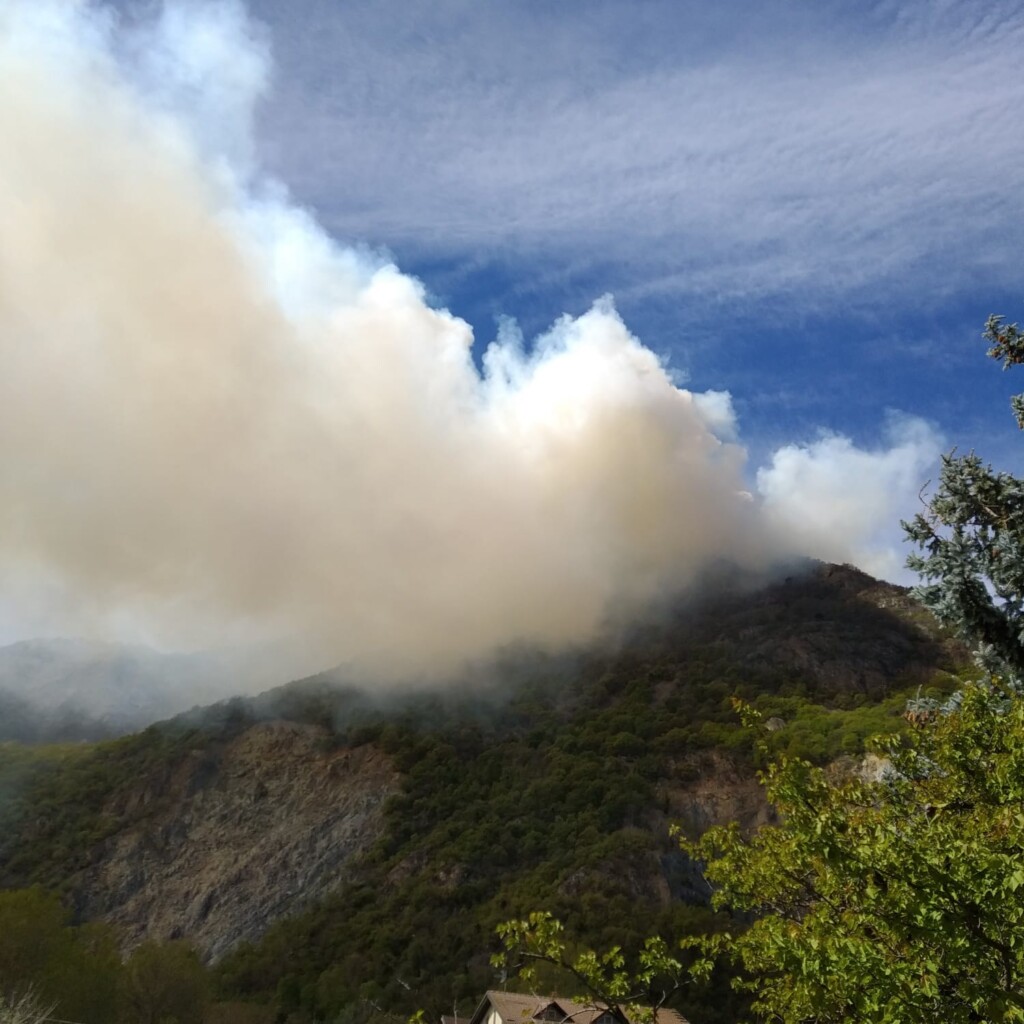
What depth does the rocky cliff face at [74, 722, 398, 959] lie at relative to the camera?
3871 inches

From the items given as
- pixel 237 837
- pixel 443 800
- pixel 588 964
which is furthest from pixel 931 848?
pixel 237 837

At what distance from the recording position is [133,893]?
105 m

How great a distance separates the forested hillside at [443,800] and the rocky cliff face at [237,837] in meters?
0.27

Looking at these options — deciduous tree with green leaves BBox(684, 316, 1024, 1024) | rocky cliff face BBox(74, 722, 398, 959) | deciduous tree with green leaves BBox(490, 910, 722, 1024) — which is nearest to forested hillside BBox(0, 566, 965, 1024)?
rocky cliff face BBox(74, 722, 398, 959)

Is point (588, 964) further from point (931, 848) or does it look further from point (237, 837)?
point (237, 837)

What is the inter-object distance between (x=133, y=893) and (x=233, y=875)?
519 inches

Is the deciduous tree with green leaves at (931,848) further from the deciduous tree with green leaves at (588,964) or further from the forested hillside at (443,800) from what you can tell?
the forested hillside at (443,800)

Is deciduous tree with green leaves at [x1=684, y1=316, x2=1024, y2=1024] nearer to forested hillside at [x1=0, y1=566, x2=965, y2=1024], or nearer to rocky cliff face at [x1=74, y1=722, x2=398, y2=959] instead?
forested hillside at [x1=0, y1=566, x2=965, y2=1024]

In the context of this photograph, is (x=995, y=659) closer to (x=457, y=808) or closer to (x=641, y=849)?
(x=641, y=849)

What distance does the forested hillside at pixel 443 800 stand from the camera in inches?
3130

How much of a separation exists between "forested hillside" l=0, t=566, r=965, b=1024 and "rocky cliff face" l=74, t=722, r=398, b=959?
0.27m

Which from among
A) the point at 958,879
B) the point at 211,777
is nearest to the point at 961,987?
the point at 958,879

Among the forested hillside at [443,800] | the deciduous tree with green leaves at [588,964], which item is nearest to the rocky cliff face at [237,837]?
the forested hillside at [443,800]

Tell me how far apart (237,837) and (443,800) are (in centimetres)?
2563
